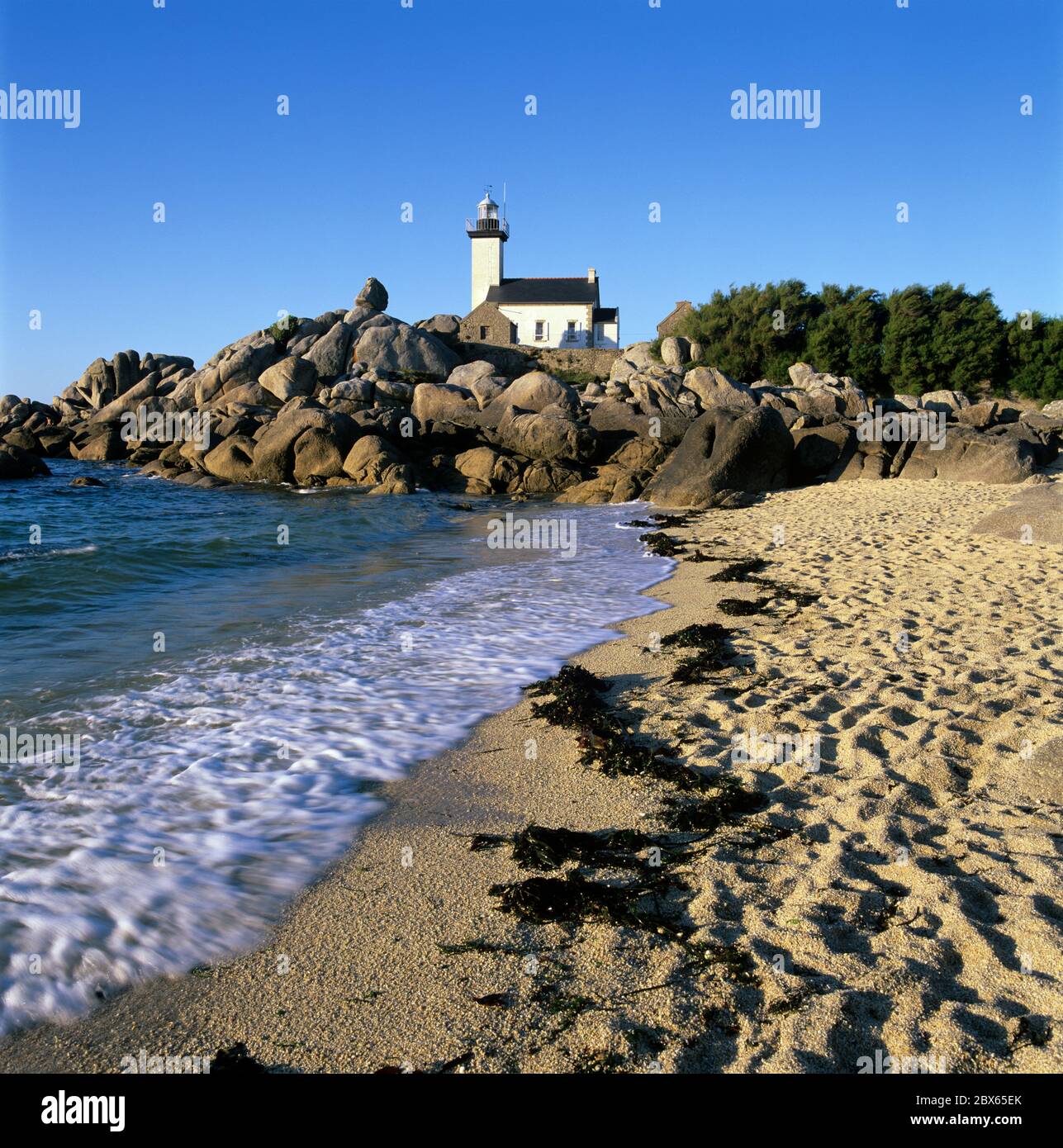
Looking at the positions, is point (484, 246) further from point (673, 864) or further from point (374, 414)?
point (673, 864)

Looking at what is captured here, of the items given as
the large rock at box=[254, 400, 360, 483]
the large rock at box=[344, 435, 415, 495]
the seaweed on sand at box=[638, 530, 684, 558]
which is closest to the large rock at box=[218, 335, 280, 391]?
the large rock at box=[254, 400, 360, 483]

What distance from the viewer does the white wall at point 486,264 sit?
62500 mm

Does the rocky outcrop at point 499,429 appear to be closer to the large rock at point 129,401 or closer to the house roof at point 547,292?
the large rock at point 129,401

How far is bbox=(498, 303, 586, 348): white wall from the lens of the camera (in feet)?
196

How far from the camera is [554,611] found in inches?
334

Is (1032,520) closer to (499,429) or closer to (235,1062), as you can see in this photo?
(235,1062)

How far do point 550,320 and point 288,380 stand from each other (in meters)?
29.9

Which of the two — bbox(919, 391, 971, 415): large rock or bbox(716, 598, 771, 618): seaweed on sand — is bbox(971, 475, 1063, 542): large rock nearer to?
bbox(716, 598, 771, 618): seaweed on sand

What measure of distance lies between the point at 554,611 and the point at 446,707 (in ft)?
9.92

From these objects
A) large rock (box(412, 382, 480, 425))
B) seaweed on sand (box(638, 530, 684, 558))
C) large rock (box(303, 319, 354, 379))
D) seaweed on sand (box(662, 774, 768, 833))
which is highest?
large rock (box(303, 319, 354, 379))

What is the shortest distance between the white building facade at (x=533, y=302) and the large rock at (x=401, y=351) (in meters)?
13.7

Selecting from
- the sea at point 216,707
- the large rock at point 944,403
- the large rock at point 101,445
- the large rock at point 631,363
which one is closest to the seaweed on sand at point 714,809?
the sea at point 216,707

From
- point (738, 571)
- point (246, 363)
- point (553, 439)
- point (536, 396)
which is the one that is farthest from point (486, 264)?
point (738, 571)
